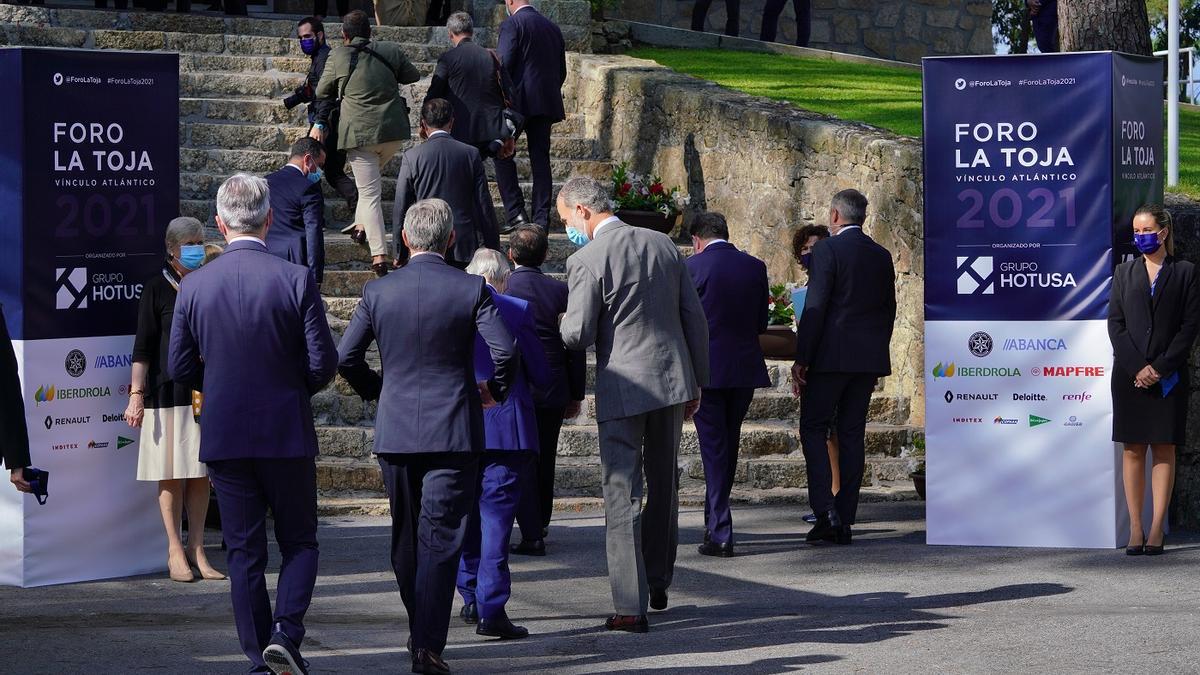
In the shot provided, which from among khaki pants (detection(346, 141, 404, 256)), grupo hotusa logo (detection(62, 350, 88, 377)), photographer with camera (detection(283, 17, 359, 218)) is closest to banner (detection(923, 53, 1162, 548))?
grupo hotusa logo (detection(62, 350, 88, 377))

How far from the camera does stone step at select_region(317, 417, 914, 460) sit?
1073cm

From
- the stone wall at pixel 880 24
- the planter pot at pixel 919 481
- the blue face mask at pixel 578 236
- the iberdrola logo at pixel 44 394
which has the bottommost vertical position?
the planter pot at pixel 919 481

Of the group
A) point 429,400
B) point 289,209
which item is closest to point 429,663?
point 429,400

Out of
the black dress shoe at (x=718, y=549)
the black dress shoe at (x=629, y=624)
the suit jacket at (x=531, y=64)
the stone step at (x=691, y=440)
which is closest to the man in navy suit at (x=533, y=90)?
the suit jacket at (x=531, y=64)

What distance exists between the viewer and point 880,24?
23016mm

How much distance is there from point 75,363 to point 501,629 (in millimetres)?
2678

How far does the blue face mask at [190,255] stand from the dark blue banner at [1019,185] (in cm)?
384

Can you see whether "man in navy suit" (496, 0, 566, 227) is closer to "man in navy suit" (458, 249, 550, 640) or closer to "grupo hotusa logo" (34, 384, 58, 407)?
"grupo hotusa logo" (34, 384, 58, 407)

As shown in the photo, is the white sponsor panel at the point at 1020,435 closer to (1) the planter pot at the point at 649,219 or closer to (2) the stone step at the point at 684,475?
(2) the stone step at the point at 684,475

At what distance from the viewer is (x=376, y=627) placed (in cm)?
735

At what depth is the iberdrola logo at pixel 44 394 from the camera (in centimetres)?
811

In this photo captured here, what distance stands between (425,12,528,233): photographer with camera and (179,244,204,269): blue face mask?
15.4ft

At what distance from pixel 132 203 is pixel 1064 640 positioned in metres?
4.82

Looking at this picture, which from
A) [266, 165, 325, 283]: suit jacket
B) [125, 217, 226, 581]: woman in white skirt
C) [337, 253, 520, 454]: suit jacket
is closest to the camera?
[337, 253, 520, 454]: suit jacket
